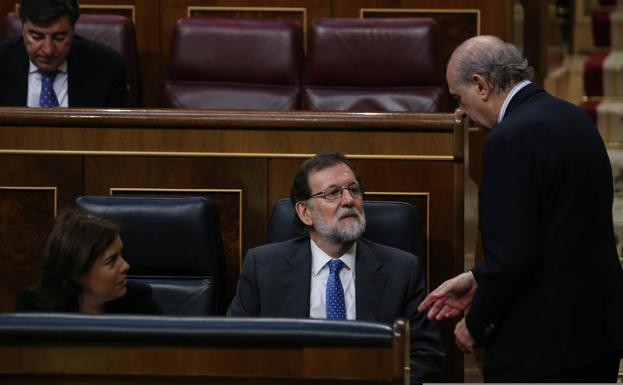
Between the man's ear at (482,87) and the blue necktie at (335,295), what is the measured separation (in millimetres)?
434

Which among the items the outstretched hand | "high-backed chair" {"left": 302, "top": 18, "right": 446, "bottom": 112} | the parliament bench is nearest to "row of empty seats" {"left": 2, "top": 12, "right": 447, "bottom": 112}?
"high-backed chair" {"left": 302, "top": 18, "right": 446, "bottom": 112}

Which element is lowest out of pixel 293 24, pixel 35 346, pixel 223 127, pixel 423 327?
pixel 423 327

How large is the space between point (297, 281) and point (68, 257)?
14.5 inches

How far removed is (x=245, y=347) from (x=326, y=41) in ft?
5.57

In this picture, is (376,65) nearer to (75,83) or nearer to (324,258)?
(75,83)

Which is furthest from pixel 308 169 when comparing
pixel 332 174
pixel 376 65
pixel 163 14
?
pixel 163 14

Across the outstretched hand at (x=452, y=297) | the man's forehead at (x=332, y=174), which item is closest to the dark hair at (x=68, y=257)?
the man's forehead at (x=332, y=174)

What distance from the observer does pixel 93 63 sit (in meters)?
2.73

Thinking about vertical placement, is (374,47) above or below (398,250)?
Result: above

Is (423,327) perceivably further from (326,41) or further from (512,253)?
(326,41)

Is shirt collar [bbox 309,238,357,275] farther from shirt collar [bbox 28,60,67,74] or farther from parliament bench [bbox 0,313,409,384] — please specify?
shirt collar [bbox 28,60,67,74]

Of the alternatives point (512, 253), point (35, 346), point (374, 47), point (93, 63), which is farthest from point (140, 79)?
point (35, 346)

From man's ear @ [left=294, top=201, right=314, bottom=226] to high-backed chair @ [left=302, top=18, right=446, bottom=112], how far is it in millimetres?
849

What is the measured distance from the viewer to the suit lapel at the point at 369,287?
6.80 feet
